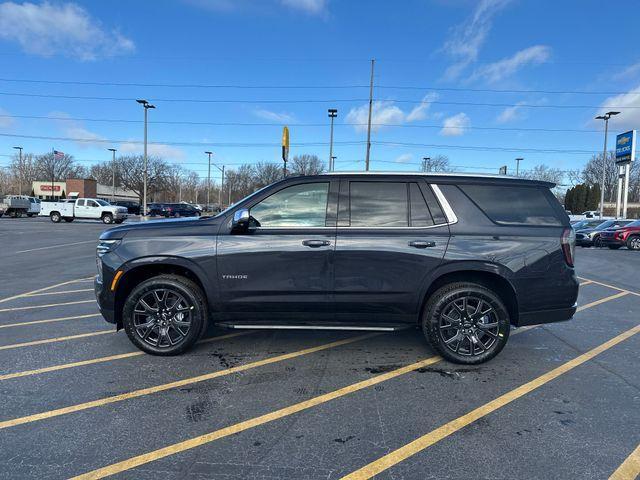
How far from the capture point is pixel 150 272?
452cm

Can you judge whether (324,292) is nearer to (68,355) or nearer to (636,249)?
(68,355)

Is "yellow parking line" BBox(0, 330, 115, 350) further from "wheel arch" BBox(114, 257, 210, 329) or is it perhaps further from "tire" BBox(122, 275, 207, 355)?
"tire" BBox(122, 275, 207, 355)

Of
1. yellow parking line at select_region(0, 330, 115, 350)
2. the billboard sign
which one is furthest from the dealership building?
yellow parking line at select_region(0, 330, 115, 350)

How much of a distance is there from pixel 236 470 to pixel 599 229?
21832 millimetres

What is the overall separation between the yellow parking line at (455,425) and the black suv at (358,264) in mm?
516

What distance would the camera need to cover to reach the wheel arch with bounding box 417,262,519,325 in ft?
13.9

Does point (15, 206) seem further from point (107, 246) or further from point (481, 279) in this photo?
point (481, 279)

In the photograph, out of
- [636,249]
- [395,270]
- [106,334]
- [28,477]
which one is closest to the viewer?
[28,477]

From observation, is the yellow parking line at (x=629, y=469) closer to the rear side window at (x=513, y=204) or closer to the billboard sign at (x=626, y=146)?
the rear side window at (x=513, y=204)

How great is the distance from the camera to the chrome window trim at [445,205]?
4324mm

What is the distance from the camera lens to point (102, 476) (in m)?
2.56

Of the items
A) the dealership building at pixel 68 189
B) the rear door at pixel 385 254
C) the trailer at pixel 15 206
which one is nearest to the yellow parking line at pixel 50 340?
the rear door at pixel 385 254

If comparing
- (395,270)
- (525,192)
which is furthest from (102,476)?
(525,192)

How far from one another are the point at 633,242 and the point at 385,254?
63.4 ft
